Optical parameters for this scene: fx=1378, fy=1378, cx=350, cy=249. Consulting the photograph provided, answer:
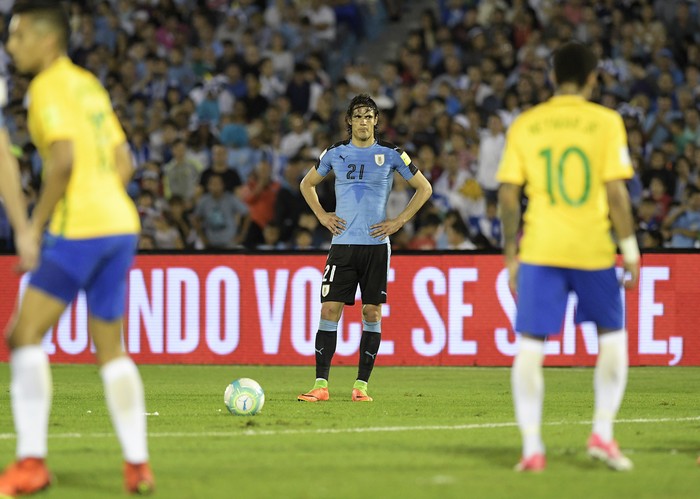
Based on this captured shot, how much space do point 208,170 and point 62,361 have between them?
4.06 metres

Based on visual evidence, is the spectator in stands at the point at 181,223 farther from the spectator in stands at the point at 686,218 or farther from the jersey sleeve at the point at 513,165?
the jersey sleeve at the point at 513,165

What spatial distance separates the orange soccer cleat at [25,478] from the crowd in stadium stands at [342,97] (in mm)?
12195

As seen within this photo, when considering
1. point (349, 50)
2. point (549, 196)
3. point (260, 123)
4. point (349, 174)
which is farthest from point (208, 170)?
point (549, 196)

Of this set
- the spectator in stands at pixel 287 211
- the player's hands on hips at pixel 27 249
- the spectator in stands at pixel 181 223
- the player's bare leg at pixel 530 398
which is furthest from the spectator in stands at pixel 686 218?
the player's hands on hips at pixel 27 249

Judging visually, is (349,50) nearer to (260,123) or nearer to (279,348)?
(260,123)

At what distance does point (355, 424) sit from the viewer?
10195 millimetres

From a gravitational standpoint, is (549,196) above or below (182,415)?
above

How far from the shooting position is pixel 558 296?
751 cm

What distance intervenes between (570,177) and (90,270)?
8.73 ft

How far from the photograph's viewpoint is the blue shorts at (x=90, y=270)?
6668mm

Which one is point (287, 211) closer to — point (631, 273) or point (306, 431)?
point (306, 431)

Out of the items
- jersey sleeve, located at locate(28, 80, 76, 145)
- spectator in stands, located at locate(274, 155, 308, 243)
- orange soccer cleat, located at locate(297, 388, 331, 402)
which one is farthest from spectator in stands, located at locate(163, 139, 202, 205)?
jersey sleeve, located at locate(28, 80, 76, 145)

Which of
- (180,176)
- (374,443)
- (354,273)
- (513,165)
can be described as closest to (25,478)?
(374,443)

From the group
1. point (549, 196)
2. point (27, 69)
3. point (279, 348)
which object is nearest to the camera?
point (27, 69)
